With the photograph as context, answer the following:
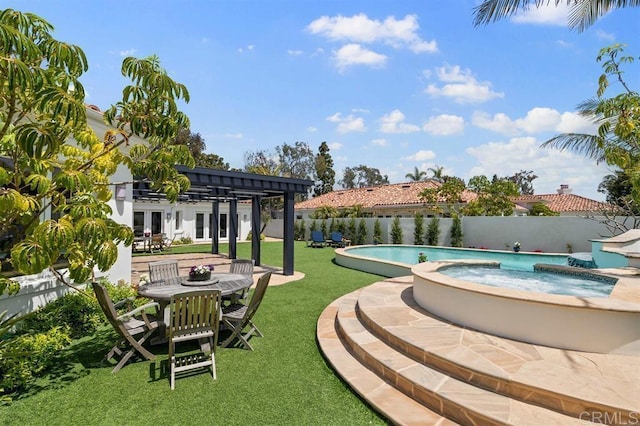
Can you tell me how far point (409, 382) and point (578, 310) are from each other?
2654mm

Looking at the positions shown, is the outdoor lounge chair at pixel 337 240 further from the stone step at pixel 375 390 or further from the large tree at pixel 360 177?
the large tree at pixel 360 177

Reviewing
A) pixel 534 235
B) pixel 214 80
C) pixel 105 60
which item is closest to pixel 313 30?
pixel 214 80

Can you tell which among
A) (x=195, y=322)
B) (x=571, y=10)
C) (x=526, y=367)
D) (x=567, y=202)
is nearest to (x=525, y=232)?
(x=571, y=10)

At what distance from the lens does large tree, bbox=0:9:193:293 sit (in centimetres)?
293

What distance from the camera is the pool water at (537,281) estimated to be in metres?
8.09

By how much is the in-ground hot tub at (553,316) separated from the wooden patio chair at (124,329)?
5.29m

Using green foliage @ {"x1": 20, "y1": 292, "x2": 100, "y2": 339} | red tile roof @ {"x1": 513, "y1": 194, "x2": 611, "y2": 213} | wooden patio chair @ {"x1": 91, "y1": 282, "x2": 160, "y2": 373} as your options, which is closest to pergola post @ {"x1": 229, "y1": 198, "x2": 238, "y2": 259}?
green foliage @ {"x1": 20, "y1": 292, "x2": 100, "y2": 339}

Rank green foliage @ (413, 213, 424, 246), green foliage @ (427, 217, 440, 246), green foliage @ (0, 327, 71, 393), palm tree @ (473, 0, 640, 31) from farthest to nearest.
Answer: green foliage @ (413, 213, 424, 246) < green foliage @ (427, 217, 440, 246) < palm tree @ (473, 0, 640, 31) < green foliage @ (0, 327, 71, 393)

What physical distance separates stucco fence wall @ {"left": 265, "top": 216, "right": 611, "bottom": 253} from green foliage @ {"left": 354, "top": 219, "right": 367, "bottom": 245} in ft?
6.61

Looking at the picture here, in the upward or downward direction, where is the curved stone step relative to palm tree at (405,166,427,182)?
downward

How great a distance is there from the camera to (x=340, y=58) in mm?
12508

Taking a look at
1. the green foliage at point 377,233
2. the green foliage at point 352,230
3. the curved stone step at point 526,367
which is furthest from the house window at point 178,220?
the curved stone step at point 526,367

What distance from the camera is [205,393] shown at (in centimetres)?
440

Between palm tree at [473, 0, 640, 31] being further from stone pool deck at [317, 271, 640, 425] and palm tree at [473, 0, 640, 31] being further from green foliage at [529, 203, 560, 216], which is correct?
green foliage at [529, 203, 560, 216]
